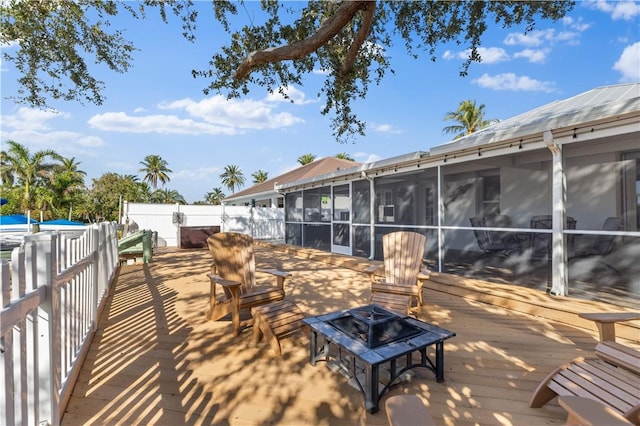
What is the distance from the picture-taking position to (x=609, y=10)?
568cm

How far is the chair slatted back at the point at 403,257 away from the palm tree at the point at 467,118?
2358cm

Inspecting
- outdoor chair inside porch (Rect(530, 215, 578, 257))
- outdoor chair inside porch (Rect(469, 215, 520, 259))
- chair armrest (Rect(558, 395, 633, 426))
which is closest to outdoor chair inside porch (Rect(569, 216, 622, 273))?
outdoor chair inside porch (Rect(530, 215, 578, 257))

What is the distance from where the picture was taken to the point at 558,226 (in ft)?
13.6

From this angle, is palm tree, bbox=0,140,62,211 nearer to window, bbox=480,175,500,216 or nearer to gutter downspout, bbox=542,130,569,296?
window, bbox=480,175,500,216

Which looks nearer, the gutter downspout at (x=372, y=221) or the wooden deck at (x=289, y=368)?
the wooden deck at (x=289, y=368)

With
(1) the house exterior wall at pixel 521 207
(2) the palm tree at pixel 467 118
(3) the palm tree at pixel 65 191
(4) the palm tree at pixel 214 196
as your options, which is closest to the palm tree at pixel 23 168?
(3) the palm tree at pixel 65 191

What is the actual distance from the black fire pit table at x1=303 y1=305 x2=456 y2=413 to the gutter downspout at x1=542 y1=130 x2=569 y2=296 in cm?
278

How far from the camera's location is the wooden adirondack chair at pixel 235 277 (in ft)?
11.0

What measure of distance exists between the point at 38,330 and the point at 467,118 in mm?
28498

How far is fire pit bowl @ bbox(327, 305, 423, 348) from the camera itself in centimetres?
230

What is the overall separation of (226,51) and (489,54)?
523 cm

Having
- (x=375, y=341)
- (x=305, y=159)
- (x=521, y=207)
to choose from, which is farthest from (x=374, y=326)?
(x=305, y=159)

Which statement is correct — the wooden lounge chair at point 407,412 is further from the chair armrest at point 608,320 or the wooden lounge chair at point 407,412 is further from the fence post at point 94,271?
the fence post at point 94,271

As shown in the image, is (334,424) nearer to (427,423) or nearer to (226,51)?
(427,423)
